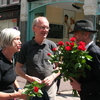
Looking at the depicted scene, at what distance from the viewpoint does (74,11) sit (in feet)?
45.8

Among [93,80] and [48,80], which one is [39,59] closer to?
[48,80]

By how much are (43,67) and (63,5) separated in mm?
10832

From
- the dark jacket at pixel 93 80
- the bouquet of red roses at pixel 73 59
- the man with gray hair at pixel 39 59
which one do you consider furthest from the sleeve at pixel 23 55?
the dark jacket at pixel 93 80

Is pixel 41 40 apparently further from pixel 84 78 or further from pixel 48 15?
pixel 48 15

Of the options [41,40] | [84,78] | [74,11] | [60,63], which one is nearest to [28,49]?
[41,40]

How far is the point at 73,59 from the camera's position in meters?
2.17

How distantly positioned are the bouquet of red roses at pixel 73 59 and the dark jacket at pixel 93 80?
82mm

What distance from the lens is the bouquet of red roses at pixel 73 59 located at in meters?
2.15

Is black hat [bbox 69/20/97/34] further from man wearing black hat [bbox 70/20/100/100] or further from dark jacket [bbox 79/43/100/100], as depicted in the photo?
dark jacket [bbox 79/43/100/100]

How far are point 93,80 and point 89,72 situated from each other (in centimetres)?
10

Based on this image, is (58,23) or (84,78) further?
(58,23)

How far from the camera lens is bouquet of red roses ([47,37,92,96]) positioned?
2146mm

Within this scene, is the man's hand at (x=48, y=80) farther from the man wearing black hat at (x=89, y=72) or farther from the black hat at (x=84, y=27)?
the black hat at (x=84, y=27)

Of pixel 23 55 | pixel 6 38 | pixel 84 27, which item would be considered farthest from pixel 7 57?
pixel 84 27
